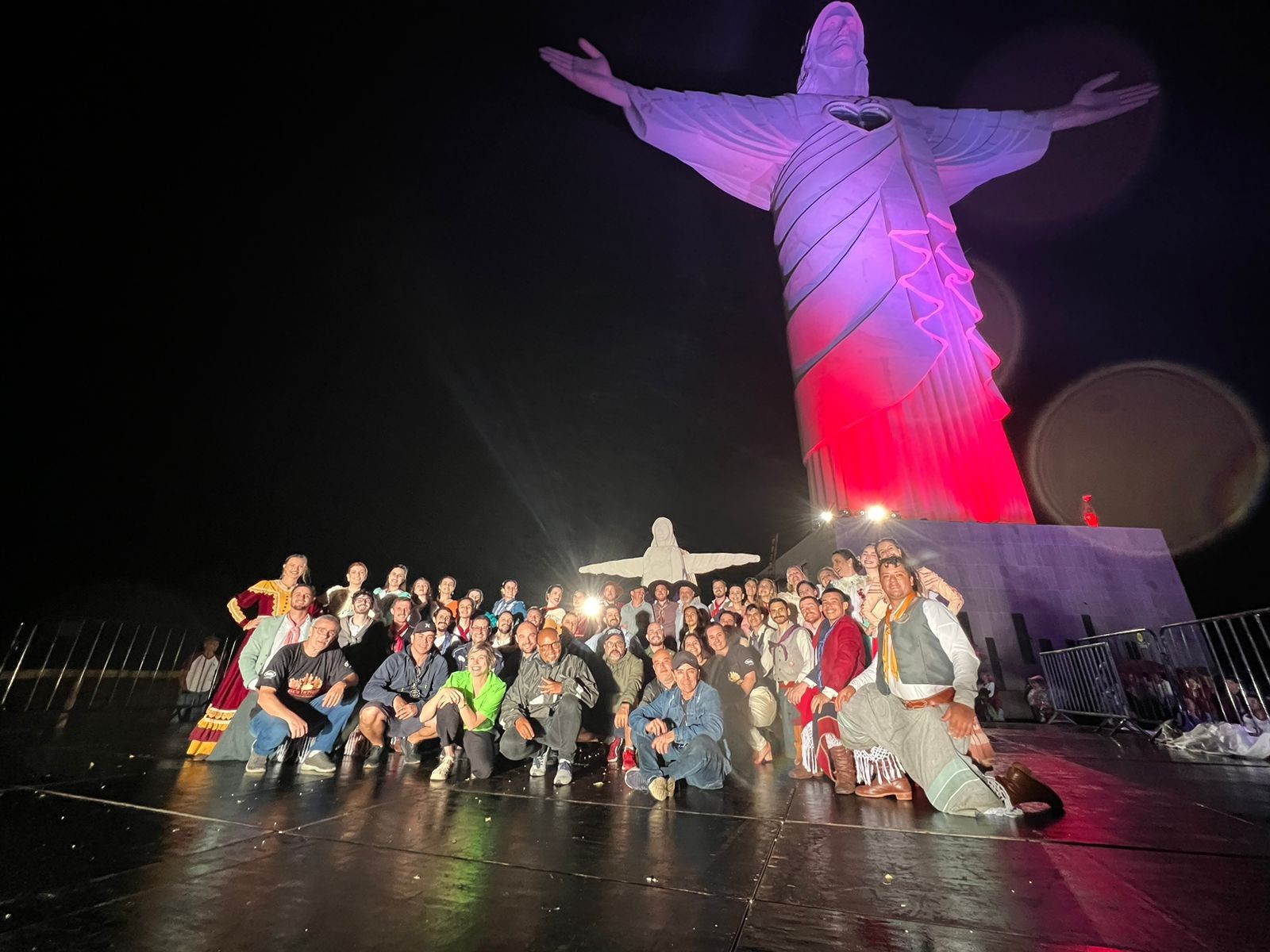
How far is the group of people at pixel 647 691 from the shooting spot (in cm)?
301

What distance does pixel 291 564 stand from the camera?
16.7 feet

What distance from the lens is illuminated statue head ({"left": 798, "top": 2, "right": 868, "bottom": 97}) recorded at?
62.1 feet

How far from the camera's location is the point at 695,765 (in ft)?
11.5

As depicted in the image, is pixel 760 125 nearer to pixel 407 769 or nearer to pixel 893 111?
pixel 893 111

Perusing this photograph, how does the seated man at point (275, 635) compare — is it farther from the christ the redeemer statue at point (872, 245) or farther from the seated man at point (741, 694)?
the christ the redeemer statue at point (872, 245)

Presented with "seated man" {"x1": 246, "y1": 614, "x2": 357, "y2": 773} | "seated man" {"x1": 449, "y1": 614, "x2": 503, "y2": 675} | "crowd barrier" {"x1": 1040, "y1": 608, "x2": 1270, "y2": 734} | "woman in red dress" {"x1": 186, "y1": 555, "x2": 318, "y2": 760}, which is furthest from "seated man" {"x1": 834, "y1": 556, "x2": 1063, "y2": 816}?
"woman in red dress" {"x1": 186, "y1": 555, "x2": 318, "y2": 760}

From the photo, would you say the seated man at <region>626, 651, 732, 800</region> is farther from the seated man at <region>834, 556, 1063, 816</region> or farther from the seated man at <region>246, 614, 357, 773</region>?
the seated man at <region>246, 614, 357, 773</region>

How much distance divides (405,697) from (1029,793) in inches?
177

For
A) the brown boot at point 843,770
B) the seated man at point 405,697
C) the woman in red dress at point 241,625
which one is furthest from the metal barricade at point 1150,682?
the woman in red dress at point 241,625

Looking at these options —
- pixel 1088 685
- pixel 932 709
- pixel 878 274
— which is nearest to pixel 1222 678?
pixel 1088 685

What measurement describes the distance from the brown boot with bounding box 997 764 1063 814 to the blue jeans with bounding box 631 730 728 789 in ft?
5.38

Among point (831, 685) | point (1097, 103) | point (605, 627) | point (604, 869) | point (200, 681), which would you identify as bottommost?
point (604, 869)

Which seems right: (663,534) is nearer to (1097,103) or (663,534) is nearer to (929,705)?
(929,705)

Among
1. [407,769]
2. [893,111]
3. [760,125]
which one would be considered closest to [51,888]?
[407,769]
